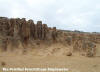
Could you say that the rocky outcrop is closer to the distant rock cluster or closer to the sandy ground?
the distant rock cluster

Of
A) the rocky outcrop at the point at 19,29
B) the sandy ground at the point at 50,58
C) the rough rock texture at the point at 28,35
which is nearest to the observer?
the sandy ground at the point at 50,58

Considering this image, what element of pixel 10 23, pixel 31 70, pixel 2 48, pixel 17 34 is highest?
pixel 10 23

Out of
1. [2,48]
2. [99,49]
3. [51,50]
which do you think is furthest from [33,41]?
[99,49]

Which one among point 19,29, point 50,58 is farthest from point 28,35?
point 50,58

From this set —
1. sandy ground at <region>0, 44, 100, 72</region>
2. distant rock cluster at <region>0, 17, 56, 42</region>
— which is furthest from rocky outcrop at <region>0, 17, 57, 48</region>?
sandy ground at <region>0, 44, 100, 72</region>

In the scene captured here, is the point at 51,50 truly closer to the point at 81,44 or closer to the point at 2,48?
the point at 81,44

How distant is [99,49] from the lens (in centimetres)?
1770

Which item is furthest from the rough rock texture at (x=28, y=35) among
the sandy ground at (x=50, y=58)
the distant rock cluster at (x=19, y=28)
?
the sandy ground at (x=50, y=58)

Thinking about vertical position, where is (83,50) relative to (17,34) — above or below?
below

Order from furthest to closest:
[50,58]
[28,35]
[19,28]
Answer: [28,35] → [19,28] → [50,58]

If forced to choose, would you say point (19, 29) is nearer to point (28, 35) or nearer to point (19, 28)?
point (19, 28)

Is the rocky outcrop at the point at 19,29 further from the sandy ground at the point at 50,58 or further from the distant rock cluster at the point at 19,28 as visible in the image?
the sandy ground at the point at 50,58

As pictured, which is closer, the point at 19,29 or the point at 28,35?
the point at 19,29

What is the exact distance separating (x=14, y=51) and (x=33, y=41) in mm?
2566
